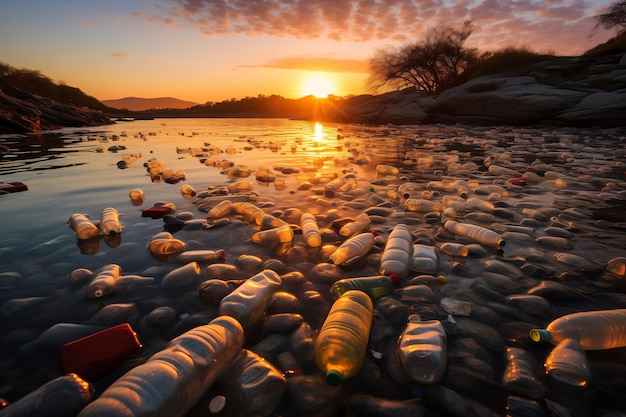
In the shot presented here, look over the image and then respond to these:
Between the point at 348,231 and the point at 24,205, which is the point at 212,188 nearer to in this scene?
the point at 24,205

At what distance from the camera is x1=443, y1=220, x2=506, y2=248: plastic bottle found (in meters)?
3.74

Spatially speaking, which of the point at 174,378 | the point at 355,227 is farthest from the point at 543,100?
the point at 174,378

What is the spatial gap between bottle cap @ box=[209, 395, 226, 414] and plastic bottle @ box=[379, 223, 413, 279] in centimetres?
193

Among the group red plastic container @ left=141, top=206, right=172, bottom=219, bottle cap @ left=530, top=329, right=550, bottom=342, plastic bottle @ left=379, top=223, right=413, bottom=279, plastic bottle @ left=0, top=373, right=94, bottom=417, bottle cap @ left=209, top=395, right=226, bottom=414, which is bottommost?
bottle cap @ left=209, top=395, right=226, bottom=414

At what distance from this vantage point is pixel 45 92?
218ft

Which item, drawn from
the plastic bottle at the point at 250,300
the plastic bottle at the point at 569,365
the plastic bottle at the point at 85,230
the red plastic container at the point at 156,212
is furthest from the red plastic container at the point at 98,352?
the red plastic container at the point at 156,212

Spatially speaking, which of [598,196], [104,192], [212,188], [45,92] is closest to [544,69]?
[598,196]

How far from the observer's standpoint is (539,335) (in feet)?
6.88

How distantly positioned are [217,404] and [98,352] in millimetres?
892

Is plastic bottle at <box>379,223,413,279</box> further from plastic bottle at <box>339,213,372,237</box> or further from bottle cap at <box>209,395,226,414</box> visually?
bottle cap at <box>209,395,226,414</box>

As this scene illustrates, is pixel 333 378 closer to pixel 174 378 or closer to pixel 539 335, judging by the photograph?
pixel 174 378

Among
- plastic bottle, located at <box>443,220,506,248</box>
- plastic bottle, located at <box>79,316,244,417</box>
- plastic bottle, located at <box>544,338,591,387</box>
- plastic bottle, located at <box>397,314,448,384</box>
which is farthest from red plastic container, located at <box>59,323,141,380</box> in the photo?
plastic bottle, located at <box>443,220,506,248</box>

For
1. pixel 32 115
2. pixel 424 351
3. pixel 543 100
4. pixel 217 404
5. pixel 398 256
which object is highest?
pixel 543 100

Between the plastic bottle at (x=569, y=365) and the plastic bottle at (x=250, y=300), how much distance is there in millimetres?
2026
